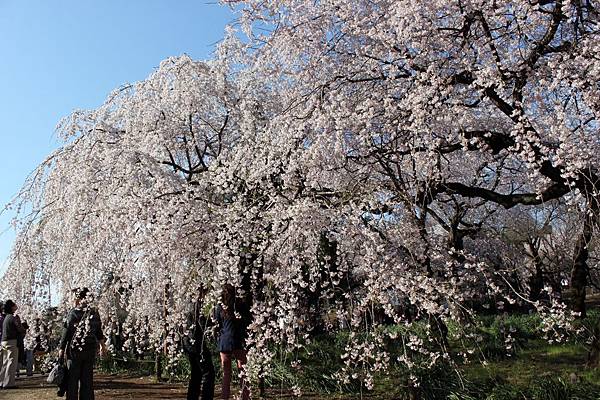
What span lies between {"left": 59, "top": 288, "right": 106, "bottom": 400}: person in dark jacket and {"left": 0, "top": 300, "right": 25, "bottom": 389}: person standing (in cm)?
311

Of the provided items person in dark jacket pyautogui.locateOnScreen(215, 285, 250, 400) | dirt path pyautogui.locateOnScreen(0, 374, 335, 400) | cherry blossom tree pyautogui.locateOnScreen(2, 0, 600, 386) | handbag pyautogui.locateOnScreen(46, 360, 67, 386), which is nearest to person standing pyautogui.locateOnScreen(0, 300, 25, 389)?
dirt path pyautogui.locateOnScreen(0, 374, 335, 400)

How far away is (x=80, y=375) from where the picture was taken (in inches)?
239

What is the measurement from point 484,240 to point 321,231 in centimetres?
1044

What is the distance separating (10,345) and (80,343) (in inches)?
152

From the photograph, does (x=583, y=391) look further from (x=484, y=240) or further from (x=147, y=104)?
(x=484, y=240)

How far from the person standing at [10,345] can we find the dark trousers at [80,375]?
10.1ft

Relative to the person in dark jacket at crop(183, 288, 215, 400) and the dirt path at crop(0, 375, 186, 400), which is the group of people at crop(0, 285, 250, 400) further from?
the dirt path at crop(0, 375, 186, 400)

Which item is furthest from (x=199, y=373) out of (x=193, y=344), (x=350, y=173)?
(x=350, y=173)

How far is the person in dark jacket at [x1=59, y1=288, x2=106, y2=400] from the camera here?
5.88 meters

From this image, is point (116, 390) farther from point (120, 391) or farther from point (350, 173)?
point (350, 173)

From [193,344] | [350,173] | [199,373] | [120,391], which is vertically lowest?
[120,391]

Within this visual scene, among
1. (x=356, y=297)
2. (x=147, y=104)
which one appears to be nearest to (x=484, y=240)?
(x=356, y=297)

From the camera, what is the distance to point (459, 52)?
486 cm

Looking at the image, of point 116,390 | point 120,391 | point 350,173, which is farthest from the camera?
point 116,390
